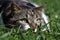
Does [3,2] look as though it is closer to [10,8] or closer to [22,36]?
[10,8]

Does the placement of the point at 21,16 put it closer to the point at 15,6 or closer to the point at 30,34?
the point at 15,6

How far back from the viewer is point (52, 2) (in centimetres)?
686

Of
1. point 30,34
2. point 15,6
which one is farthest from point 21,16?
point 30,34

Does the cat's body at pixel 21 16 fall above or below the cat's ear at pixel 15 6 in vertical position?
below

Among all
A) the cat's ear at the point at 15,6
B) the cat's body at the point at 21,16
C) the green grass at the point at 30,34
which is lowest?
the green grass at the point at 30,34

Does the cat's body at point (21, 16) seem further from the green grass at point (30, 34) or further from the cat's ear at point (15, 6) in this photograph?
the green grass at point (30, 34)

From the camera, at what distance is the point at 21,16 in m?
4.82

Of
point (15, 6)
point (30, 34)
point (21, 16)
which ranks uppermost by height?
point (15, 6)

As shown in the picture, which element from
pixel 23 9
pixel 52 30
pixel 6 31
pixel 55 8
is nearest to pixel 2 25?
pixel 6 31

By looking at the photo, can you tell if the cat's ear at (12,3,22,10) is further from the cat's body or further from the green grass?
the green grass

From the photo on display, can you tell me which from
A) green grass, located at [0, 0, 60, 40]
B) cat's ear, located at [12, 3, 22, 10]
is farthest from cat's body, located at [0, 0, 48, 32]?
green grass, located at [0, 0, 60, 40]

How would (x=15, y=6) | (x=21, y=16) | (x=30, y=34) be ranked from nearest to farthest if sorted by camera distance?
(x=30, y=34)
(x=15, y=6)
(x=21, y=16)

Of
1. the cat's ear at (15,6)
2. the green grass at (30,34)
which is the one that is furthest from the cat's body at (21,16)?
the green grass at (30,34)

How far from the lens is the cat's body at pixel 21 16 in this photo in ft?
15.4
